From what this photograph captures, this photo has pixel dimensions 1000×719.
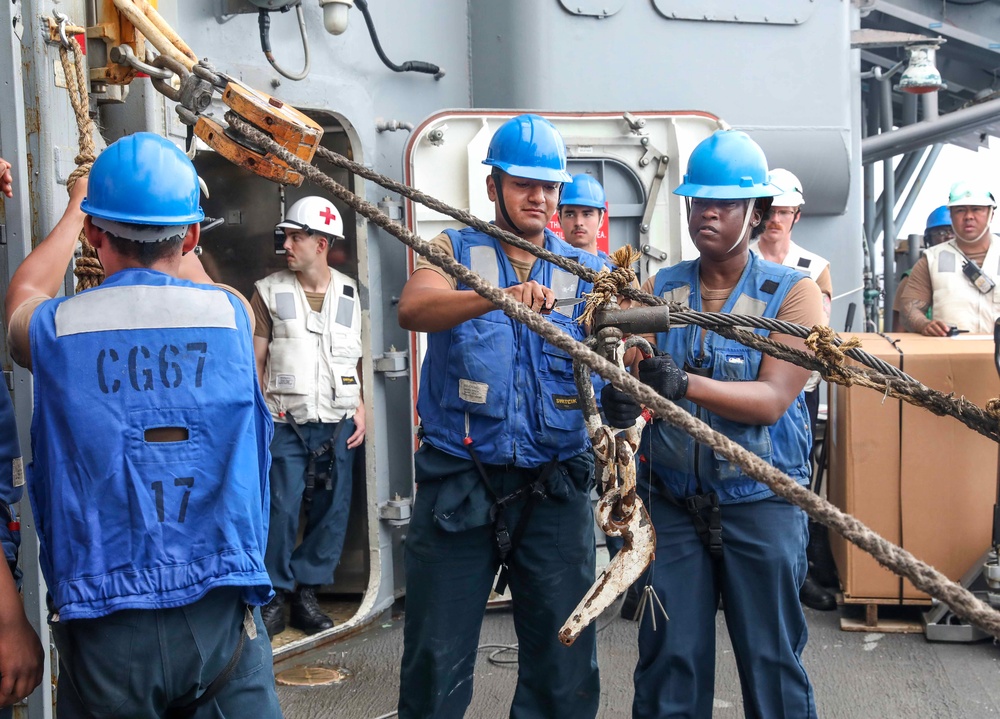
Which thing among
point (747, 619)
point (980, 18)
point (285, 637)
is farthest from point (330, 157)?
point (980, 18)

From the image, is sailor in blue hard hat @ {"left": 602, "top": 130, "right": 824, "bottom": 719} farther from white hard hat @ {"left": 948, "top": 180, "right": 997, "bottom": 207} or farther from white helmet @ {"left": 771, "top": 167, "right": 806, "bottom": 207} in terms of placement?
white hard hat @ {"left": 948, "top": 180, "right": 997, "bottom": 207}

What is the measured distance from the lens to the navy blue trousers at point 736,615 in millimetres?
2756

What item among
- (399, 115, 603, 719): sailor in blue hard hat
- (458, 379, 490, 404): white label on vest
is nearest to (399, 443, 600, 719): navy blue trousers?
(399, 115, 603, 719): sailor in blue hard hat

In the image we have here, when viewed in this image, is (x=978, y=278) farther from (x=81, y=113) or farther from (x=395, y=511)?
(x=81, y=113)

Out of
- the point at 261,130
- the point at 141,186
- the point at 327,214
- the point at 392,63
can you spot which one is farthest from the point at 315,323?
the point at 141,186

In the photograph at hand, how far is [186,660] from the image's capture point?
1964 millimetres

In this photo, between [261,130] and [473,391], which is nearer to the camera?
[261,130]

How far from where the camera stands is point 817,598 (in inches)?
196

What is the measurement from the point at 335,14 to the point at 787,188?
7.70ft

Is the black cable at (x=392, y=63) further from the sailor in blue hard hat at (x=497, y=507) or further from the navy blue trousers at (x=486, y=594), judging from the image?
the navy blue trousers at (x=486, y=594)

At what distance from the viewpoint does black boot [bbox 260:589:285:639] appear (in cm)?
470

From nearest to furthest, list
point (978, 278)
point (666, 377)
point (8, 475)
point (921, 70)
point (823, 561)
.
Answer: point (8, 475)
point (666, 377)
point (823, 561)
point (978, 278)
point (921, 70)

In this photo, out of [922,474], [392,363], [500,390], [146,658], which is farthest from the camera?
[392,363]

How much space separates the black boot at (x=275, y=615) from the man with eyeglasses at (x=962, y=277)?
3.49m
